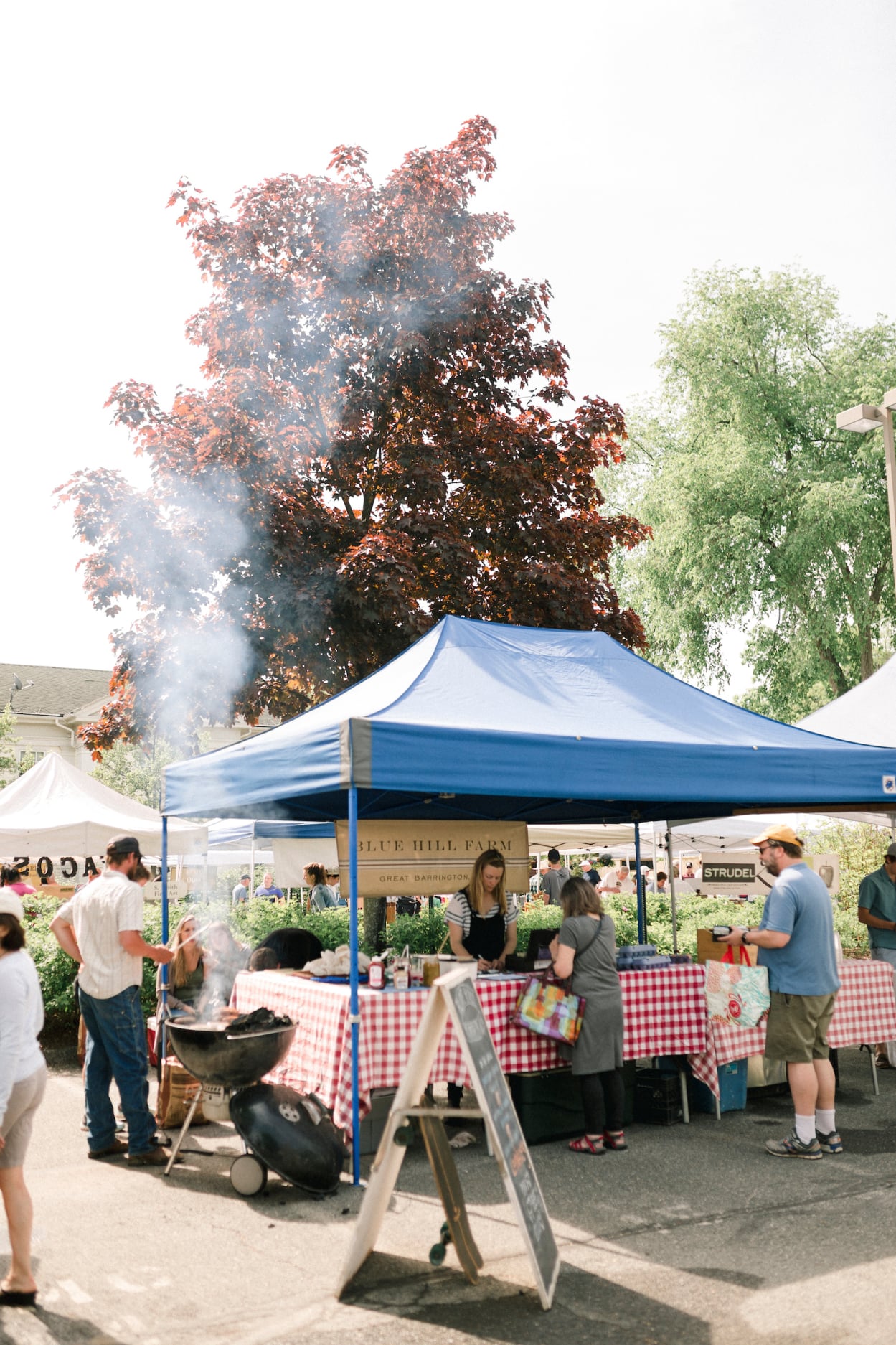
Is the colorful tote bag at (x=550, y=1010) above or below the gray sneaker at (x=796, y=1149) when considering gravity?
above

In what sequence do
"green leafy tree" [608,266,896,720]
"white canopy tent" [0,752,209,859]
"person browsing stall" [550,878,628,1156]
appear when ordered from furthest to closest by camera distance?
"green leafy tree" [608,266,896,720], "white canopy tent" [0,752,209,859], "person browsing stall" [550,878,628,1156]

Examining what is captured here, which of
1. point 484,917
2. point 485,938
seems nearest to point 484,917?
point 484,917

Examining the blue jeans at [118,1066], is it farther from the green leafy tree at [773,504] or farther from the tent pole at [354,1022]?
the green leafy tree at [773,504]

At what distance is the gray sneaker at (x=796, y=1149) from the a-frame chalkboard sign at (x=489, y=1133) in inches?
103

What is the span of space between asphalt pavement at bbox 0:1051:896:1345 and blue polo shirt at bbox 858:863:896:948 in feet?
8.34

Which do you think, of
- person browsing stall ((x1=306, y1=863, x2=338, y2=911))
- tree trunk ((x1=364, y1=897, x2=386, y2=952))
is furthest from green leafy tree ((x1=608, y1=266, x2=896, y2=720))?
tree trunk ((x1=364, y1=897, x2=386, y2=952))

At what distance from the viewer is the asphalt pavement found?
179 inches

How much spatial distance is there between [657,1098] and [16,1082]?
4.73 meters

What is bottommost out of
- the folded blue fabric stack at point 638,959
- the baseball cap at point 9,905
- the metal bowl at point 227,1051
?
the metal bowl at point 227,1051

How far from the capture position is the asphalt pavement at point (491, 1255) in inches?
179

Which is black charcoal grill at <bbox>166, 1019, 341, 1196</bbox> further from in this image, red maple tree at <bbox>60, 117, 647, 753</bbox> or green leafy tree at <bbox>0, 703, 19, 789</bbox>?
green leafy tree at <bbox>0, 703, 19, 789</bbox>

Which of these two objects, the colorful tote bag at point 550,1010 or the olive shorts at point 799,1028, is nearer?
the olive shorts at point 799,1028

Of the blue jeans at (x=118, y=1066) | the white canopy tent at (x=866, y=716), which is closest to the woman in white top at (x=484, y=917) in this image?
the blue jeans at (x=118, y=1066)

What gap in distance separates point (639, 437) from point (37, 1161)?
23775mm
